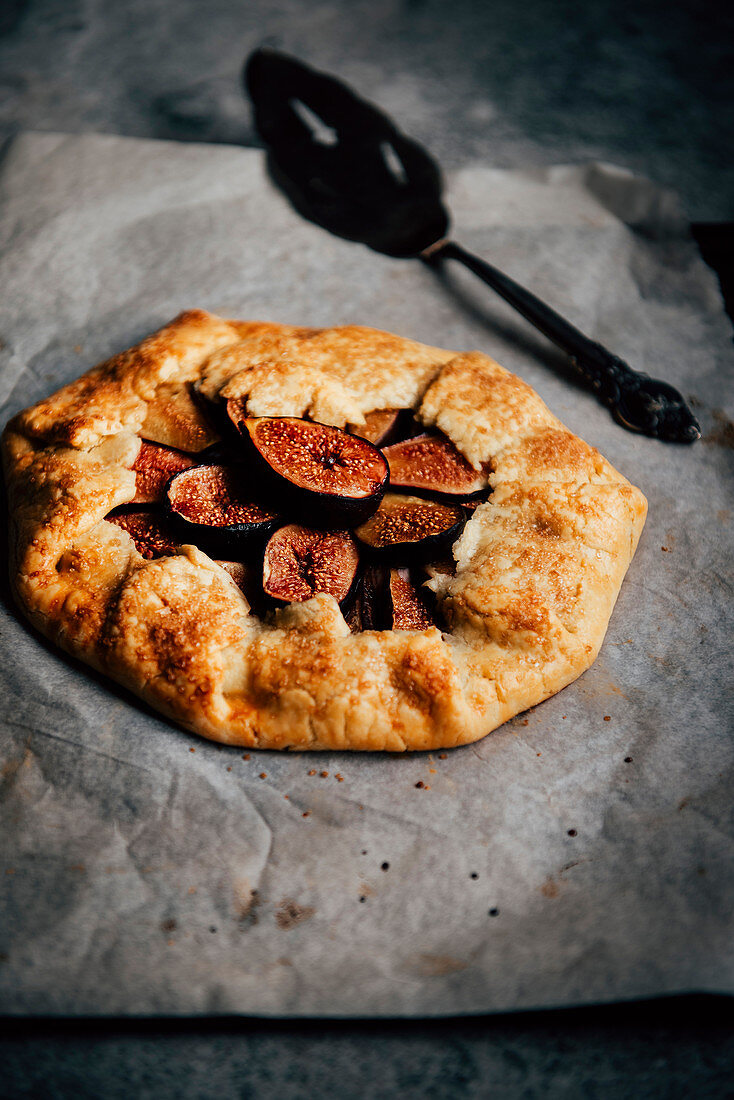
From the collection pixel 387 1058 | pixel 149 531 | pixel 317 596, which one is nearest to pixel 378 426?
pixel 317 596

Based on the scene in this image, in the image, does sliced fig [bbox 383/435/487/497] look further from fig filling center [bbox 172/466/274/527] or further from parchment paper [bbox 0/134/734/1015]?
parchment paper [bbox 0/134/734/1015]

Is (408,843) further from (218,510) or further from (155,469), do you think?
(155,469)

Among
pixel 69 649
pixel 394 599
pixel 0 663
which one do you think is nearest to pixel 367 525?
pixel 394 599

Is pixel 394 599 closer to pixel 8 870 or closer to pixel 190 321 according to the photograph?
pixel 8 870

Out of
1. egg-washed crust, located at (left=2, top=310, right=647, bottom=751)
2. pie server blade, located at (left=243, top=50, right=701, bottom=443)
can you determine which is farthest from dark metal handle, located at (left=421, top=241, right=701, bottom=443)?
egg-washed crust, located at (left=2, top=310, right=647, bottom=751)

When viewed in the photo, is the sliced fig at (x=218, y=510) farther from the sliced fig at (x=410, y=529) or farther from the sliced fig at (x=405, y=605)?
the sliced fig at (x=405, y=605)

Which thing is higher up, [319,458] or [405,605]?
[319,458]
